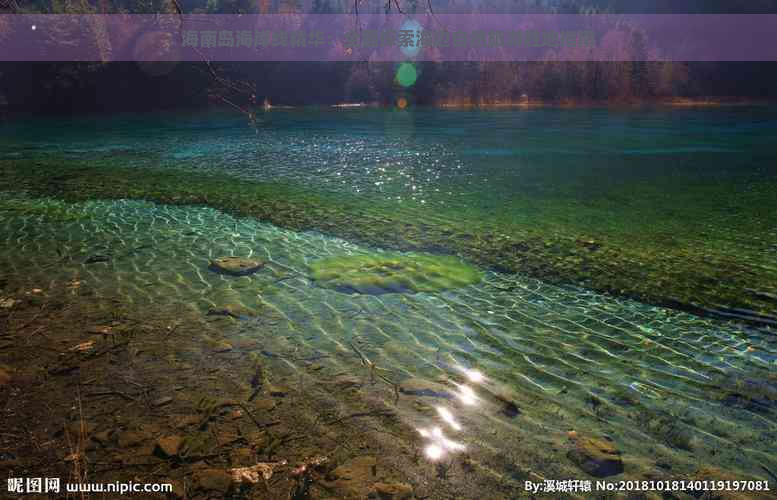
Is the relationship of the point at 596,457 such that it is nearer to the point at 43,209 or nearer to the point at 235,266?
the point at 235,266

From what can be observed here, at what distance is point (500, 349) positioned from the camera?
5.52m

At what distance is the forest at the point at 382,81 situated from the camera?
184 feet

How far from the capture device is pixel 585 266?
26.8 feet

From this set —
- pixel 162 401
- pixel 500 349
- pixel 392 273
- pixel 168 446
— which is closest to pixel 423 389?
pixel 500 349

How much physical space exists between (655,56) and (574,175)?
184ft

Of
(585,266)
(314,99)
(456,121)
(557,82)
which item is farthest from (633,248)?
(314,99)

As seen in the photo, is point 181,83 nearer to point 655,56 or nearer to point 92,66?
point 92,66

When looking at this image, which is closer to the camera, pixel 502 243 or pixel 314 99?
pixel 502 243

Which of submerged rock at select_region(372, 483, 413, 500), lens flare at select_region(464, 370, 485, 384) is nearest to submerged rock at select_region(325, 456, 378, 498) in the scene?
submerged rock at select_region(372, 483, 413, 500)

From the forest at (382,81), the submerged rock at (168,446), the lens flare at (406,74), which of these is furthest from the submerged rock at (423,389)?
the lens flare at (406,74)

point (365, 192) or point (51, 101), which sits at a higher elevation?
point (51, 101)

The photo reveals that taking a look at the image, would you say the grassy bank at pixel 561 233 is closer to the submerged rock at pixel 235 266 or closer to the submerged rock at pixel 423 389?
the submerged rock at pixel 235 266

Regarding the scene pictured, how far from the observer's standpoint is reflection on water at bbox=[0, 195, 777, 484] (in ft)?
13.6

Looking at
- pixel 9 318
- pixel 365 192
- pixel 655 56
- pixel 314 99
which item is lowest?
pixel 9 318
